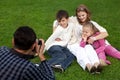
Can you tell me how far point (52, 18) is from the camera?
8.89 meters

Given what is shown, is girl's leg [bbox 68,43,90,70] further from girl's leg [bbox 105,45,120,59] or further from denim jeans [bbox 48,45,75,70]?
girl's leg [bbox 105,45,120,59]

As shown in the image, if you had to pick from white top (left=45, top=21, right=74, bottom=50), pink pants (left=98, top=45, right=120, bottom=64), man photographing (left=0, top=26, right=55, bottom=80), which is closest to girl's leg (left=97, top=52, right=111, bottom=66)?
pink pants (left=98, top=45, right=120, bottom=64)

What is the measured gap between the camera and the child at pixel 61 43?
6059 millimetres

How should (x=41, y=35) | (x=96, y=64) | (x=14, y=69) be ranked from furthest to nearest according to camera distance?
(x=41, y=35), (x=96, y=64), (x=14, y=69)

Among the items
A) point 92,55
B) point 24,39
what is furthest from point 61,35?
point 24,39

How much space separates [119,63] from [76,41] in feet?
2.84

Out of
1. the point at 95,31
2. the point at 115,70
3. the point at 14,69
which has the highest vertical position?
the point at 14,69

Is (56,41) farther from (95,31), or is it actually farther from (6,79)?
(6,79)

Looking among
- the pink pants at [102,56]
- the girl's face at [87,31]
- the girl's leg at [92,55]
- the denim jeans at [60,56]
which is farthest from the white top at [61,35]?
the pink pants at [102,56]

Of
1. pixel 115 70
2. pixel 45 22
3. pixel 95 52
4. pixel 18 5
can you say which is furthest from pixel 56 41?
pixel 18 5

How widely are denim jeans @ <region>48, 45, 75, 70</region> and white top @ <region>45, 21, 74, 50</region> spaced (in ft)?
0.39

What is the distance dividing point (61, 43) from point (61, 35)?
0.17 meters

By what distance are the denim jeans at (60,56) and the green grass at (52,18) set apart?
94 mm

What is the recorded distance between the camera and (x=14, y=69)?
3.60 meters
